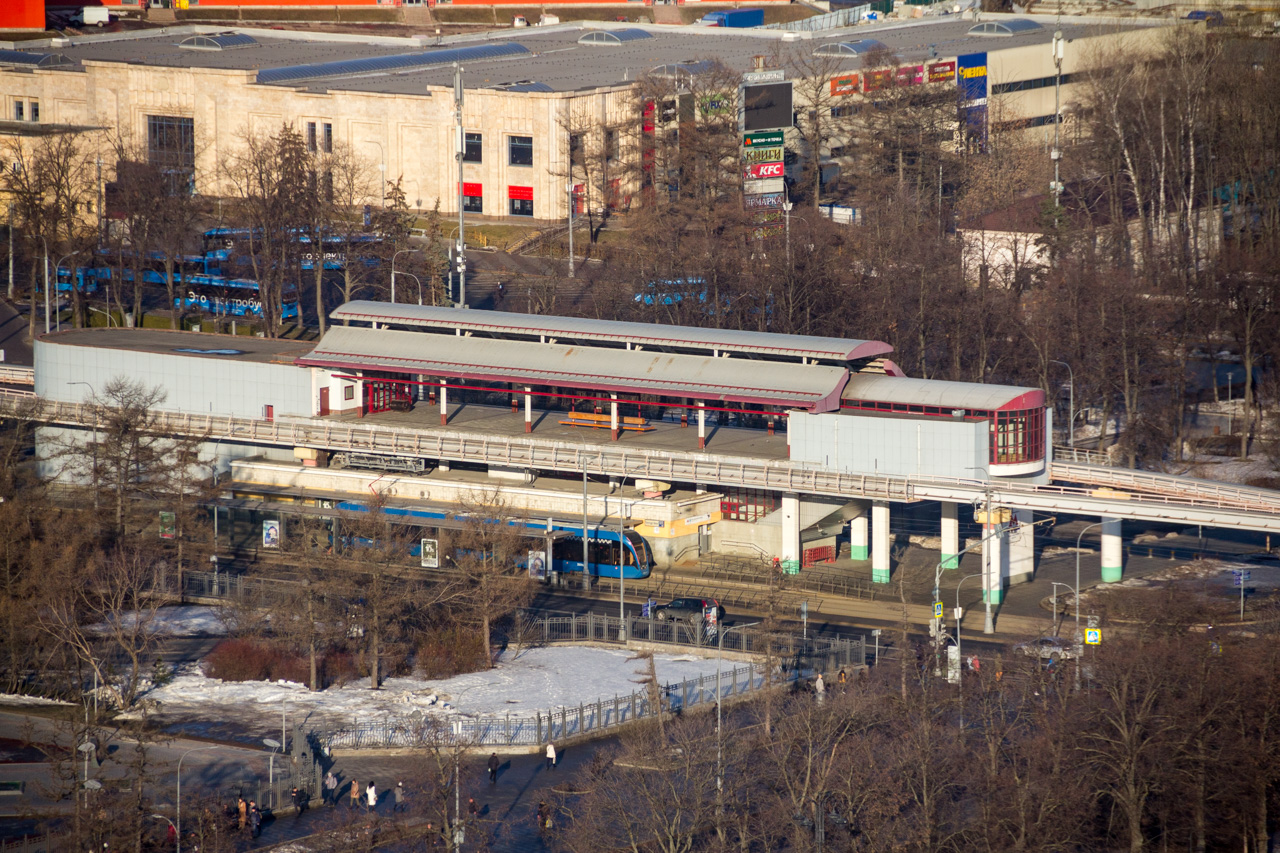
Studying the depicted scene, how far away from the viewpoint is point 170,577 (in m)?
78.2

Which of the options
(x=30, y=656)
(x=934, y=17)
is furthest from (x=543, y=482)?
(x=934, y=17)

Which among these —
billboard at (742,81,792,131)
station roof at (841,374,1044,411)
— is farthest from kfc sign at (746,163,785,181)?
station roof at (841,374,1044,411)

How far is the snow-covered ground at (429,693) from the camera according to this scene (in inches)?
2525

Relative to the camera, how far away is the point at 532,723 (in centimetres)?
6275

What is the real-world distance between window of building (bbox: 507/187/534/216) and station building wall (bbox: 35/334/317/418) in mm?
52368

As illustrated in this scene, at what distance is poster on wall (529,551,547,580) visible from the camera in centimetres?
7906

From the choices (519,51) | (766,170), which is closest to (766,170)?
(766,170)

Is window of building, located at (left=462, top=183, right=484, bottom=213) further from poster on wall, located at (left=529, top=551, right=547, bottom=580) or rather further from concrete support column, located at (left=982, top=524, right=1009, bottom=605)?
concrete support column, located at (left=982, top=524, right=1009, bottom=605)

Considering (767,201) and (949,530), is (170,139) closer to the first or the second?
(767,201)

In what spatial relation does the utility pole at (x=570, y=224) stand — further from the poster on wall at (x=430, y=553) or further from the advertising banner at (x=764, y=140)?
the poster on wall at (x=430, y=553)

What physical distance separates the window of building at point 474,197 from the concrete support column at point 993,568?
7198 centimetres

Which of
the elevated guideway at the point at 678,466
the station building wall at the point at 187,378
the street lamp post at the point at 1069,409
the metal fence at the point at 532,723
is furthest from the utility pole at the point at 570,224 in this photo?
the metal fence at the point at 532,723

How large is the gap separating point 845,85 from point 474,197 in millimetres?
30797

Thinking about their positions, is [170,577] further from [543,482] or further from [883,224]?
[883,224]
